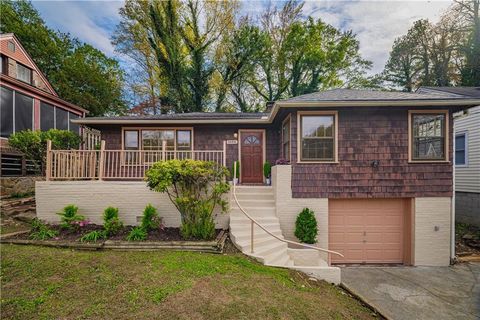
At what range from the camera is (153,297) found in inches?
122

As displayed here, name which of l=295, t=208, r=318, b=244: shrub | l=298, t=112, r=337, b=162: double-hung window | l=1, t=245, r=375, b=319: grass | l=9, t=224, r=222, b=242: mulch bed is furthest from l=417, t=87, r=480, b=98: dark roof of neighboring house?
l=9, t=224, r=222, b=242: mulch bed

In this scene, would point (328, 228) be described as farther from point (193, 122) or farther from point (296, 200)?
point (193, 122)

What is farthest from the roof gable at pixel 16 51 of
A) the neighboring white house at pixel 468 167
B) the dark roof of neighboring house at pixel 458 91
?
the neighboring white house at pixel 468 167

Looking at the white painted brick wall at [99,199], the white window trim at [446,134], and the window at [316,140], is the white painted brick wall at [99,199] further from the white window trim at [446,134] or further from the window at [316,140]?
the white window trim at [446,134]

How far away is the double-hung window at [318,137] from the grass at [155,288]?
127 inches

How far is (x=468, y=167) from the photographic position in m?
8.34

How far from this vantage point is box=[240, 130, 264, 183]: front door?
28.4 ft

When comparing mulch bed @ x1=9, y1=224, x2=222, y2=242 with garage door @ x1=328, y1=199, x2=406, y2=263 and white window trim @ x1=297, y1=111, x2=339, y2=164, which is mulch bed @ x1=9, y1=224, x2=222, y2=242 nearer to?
white window trim @ x1=297, y1=111, x2=339, y2=164

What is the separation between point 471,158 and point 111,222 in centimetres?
1246

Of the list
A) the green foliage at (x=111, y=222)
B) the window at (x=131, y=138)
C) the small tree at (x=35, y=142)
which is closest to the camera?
the green foliage at (x=111, y=222)

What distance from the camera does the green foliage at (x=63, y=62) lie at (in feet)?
56.2

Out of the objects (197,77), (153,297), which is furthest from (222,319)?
(197,77)

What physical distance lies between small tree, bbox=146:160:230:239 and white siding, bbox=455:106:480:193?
9.36 metres

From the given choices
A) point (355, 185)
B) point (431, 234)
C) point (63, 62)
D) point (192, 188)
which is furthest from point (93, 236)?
point (63, 62)
